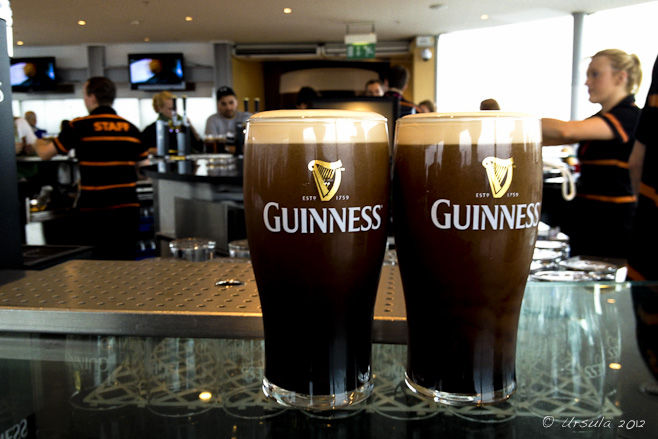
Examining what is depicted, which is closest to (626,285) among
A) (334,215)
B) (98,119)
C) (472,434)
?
(472,434)

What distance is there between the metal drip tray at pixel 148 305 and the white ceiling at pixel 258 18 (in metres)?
8.76

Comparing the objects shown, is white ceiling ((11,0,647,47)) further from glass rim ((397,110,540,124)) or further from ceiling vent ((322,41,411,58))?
glass rim ((397,110,540,124))

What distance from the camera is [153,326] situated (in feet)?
2.08

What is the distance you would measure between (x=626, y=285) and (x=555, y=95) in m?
10.1

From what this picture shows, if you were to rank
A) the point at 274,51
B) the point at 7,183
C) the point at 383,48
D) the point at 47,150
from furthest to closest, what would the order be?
the point at 274,51 < the point at 383,48 < the point at 47,150 < the point at 7,183

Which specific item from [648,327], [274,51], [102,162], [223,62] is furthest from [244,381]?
[274,51]

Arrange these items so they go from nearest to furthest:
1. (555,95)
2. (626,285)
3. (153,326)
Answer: (153,326), (626,285), (555,95)

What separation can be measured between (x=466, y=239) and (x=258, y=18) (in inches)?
406

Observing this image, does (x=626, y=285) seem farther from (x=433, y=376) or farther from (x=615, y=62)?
(x=615, y=62)

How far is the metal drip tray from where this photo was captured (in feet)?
2.05

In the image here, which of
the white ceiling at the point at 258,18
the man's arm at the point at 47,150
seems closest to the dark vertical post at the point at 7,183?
the man's arm at the point at 47,150

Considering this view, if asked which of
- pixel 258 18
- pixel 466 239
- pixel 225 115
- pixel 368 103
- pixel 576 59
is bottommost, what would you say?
pixel 466 239

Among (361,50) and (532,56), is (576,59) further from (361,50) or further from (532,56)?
(361,50)

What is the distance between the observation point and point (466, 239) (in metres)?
0.44
